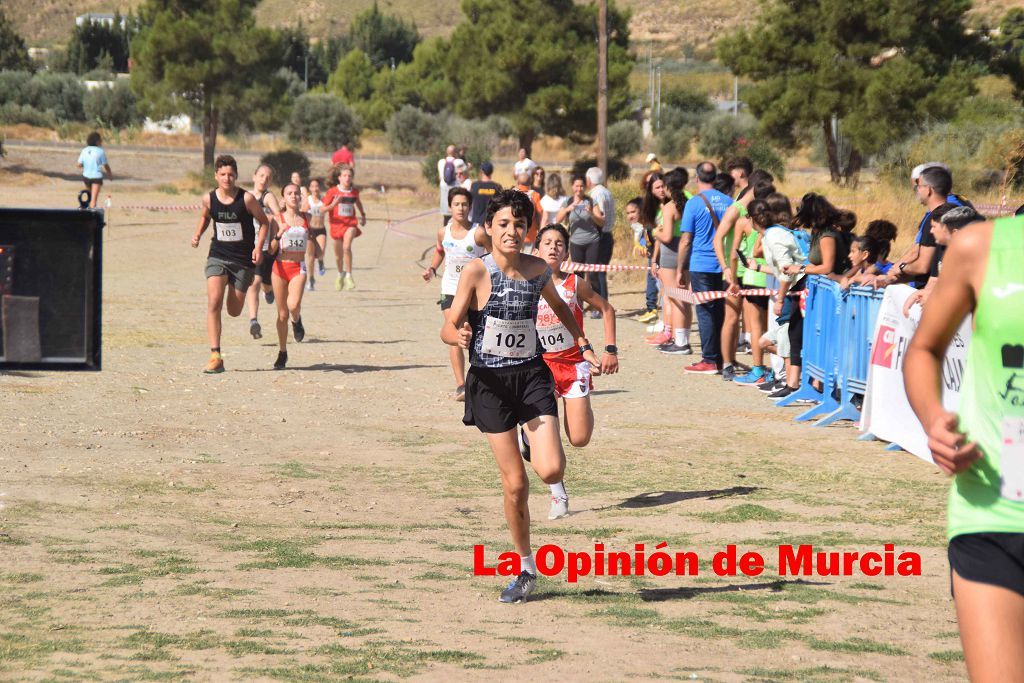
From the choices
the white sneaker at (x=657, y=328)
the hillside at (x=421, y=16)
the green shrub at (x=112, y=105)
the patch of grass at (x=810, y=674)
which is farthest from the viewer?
the hillside at (x=421, y=16)

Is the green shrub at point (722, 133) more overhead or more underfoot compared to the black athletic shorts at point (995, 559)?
more overhead

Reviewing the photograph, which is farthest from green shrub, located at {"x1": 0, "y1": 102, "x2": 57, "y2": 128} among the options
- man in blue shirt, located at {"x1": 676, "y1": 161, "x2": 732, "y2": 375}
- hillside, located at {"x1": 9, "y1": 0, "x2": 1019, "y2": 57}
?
man in blue shirt, located at {"x1": 676, "y1": 161, "x2": 732, "y2": 375}

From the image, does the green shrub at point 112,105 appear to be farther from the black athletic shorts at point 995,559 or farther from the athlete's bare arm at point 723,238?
the black athletic shorts at point 995,559

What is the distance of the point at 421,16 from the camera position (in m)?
152

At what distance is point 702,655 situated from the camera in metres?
5.68

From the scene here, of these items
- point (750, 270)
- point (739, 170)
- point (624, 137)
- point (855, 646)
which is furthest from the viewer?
point (624, 137)

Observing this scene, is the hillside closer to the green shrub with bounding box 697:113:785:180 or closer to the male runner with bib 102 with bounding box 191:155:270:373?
the green shrub with bounding box 697:113:785:180

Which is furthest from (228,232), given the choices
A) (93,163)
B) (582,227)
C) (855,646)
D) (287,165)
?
(287,165)

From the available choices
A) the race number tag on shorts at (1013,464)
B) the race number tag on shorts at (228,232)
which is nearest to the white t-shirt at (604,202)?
the race number tag on shorts at (228,232)

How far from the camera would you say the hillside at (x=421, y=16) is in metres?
133

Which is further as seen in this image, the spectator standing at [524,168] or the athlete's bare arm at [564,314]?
the spectator standing at [524,168]

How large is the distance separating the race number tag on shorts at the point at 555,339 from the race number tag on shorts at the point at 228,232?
19.0ft

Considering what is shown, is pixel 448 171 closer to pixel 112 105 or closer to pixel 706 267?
pixel 706 267

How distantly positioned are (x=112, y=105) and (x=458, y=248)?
6604 centimetres
